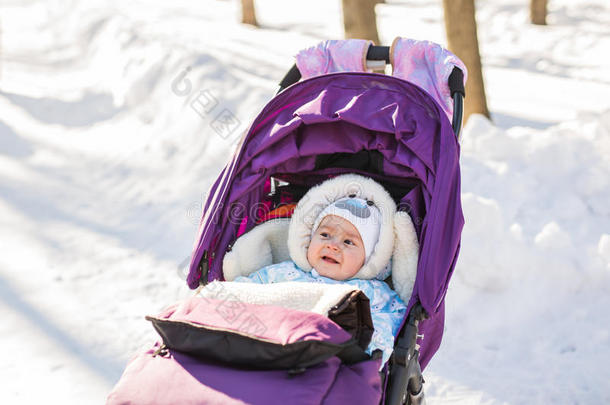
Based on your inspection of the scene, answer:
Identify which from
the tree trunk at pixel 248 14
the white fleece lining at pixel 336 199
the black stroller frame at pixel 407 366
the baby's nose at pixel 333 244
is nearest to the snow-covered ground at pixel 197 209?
the black stroller frame at pixel 407 366

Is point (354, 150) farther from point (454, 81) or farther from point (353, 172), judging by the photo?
point (454, 81)

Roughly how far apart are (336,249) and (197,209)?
2.73 meters

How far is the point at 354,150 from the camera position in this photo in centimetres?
296

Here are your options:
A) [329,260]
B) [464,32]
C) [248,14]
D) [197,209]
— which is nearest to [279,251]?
[329,260]

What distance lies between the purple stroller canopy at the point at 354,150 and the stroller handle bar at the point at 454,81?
0.14 m

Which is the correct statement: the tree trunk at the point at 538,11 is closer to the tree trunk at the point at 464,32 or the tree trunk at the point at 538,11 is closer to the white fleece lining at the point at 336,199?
the tree trunk at the point at 464,32

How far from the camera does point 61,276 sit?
15.1ft

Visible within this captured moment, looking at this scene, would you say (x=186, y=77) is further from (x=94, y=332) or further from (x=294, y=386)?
(x=294, y=386)

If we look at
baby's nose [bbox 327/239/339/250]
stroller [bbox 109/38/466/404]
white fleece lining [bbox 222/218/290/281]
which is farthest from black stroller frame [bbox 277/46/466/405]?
white fleece lining [bbox 222/218/290/281]

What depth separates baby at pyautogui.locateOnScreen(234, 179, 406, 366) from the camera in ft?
9.05

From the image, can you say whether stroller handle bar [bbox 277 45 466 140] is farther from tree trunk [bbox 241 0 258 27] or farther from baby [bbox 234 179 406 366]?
tree trunk [bbox 241 0 258 27]

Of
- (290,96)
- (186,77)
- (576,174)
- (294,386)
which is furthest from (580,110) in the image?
(294,386)

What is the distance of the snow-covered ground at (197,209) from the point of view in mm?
3584

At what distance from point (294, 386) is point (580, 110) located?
19.3 feet
